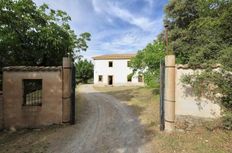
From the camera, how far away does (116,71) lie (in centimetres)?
3319

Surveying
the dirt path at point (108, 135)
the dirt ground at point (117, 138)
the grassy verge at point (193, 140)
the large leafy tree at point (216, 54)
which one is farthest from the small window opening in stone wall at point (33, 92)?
the large leafy tree at point (216, 54)

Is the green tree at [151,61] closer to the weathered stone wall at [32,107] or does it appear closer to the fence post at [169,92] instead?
the fence post at [169,92]

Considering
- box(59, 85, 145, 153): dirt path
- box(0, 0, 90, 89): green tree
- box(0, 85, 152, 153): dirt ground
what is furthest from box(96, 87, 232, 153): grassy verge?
box(0, 0, 90, 89): green tree

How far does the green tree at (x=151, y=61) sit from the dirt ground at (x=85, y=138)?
5.26 m

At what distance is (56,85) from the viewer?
8625 millimetres

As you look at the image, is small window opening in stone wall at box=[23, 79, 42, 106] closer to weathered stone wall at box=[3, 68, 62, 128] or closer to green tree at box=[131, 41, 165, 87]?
weathered stone wall at box=[3, 68, 62, 128]

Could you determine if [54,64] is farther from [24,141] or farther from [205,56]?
[205,56]

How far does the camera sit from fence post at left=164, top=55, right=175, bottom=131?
7539 millimetres

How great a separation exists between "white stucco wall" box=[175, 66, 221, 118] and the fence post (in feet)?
0.59

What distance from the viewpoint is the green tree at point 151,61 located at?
14.3m

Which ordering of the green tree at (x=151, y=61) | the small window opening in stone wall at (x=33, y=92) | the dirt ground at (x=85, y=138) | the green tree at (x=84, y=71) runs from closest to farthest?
the dirt ground at (x=85, y=138)
the small window opening in stone wall at (x=33, y=92)
the green tree at (x=151, y=61)
the green tree at (x=84, y=71)

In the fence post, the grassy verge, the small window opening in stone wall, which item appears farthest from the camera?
the small window opening in stone wall

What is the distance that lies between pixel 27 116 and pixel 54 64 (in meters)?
5.44

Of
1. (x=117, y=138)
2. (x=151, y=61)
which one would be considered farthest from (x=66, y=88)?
(x=151, y=61)
